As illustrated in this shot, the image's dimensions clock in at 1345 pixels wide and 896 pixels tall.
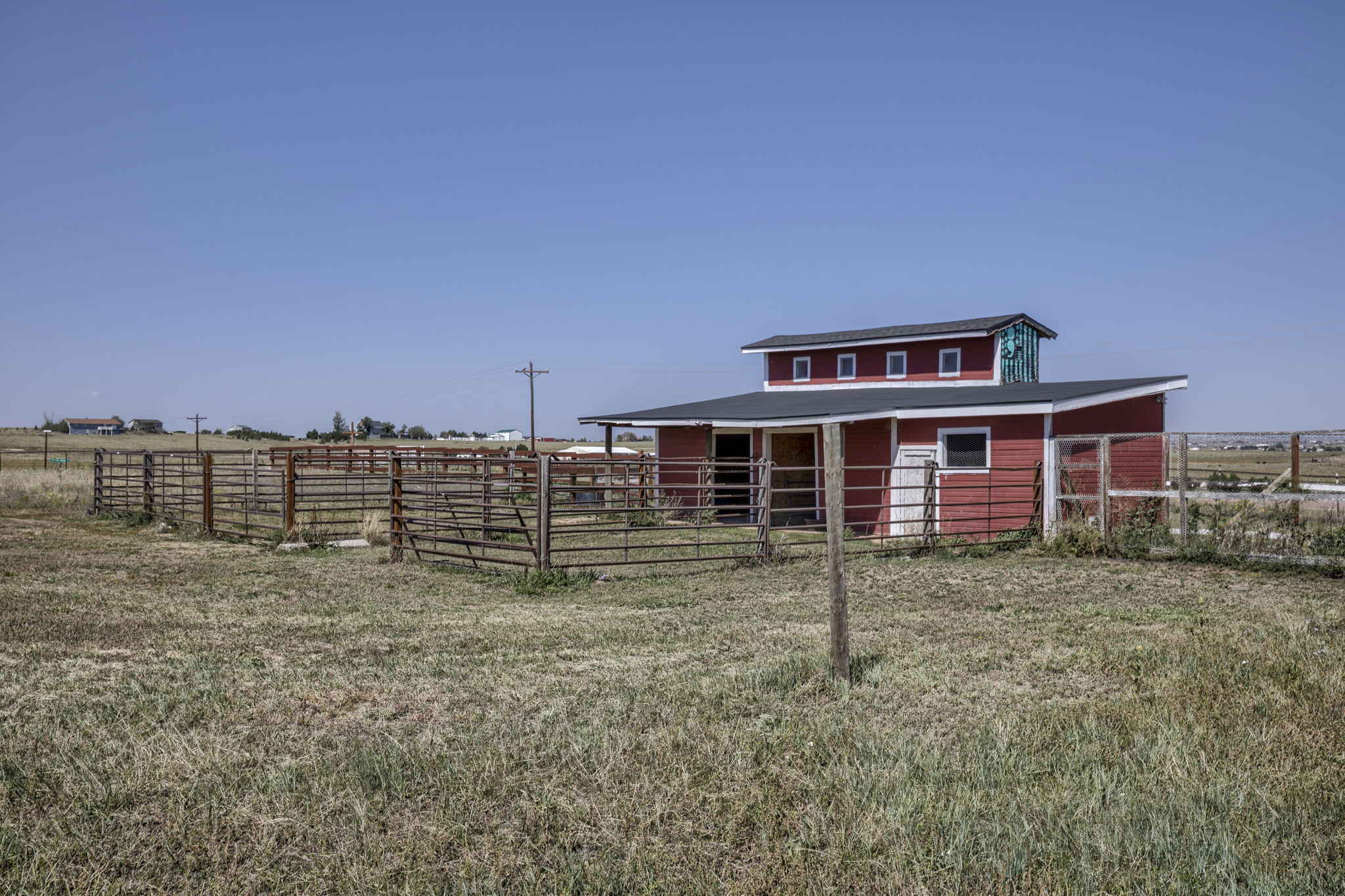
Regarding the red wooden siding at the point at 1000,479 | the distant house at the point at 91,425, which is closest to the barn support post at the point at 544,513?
the red wooden siding at the point at 1000,479

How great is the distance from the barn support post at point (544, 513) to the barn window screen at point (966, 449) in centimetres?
1035

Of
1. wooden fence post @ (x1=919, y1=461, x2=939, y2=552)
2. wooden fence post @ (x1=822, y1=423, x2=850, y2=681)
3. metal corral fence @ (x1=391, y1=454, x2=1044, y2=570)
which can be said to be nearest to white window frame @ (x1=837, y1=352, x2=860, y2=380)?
metal corral fence @ (x1=391, y1=454, x2=1044, y2=570)

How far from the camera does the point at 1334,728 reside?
16.4 ft

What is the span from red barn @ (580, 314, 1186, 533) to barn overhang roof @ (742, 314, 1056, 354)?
5cm

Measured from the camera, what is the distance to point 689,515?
22938mm

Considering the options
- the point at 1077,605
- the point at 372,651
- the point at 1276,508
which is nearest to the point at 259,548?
the point at 372,651

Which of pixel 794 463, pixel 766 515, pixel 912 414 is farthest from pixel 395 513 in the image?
pixel 794 463

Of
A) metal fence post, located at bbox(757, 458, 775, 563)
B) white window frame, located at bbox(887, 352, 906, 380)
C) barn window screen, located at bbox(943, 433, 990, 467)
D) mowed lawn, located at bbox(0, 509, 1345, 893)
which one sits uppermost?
white window frame, located at bbox(887, 352, 906, 380)

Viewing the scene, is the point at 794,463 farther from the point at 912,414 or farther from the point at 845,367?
the point at 912,414

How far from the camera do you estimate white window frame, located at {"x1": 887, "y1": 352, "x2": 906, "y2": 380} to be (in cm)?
2581

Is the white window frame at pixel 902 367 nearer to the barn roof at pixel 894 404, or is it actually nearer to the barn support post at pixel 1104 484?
the barn roof at pixel 894 404

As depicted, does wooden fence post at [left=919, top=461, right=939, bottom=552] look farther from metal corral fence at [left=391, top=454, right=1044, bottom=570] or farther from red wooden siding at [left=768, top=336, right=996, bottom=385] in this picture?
red wooden siding at [left=768, top=336, right=996, bottom=385]

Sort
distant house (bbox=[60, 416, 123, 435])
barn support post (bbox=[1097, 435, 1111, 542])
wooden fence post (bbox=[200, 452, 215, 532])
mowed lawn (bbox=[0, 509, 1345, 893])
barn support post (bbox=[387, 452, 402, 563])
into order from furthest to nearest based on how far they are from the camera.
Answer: distant house (bbox=[60, 416, 123, 435]) < wooden fence post (bbox=[200, 452, 215, 532]) < barn support post (bbox=[1097, 435, 1111, 542]) < barn support post (bbox=[387, 452, 402, 563]) < mowed lawn (bbox=[0, 509, 1345, 893])

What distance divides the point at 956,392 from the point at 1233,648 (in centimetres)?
1505
